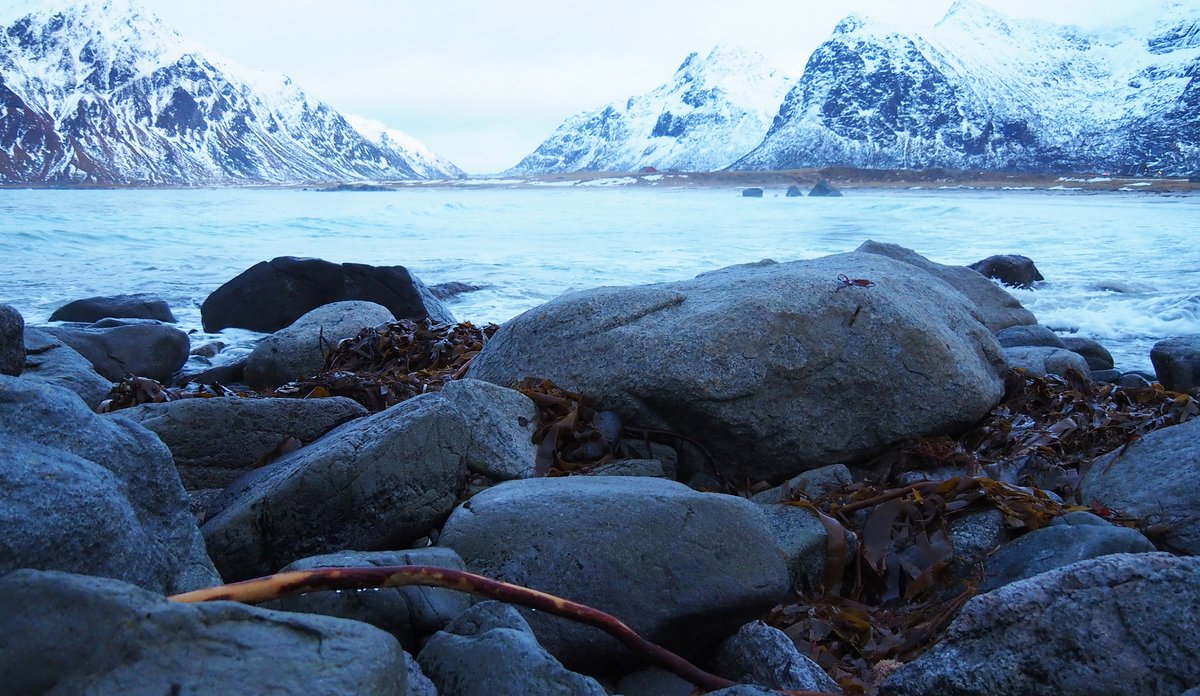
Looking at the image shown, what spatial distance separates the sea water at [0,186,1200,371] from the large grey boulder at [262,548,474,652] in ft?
24.2

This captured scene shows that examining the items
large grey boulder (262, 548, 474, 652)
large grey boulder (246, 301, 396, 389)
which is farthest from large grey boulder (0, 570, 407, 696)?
large grey boulder (246, 301, 396, 389)

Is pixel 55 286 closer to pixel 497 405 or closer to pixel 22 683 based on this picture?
pixel 497 405

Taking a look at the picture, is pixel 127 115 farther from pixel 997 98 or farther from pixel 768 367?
pixel 768 367

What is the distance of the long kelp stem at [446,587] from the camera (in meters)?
1.59

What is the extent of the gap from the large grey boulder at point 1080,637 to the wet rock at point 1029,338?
563cm

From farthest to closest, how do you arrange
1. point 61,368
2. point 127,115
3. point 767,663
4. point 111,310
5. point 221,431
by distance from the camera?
point 127,115 → point 111,310 → point 61,368 → point 221,431 → point 767,663

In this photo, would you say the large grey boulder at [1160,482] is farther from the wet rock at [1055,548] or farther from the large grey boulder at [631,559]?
the large grey boulder at [631,559]

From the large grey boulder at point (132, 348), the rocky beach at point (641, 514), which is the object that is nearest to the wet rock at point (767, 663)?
the rocky beach at point (641, 514)

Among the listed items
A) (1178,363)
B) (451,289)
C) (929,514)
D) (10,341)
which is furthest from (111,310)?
(1178,363)

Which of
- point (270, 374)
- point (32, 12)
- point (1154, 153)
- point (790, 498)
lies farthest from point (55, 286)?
point (32, 12)

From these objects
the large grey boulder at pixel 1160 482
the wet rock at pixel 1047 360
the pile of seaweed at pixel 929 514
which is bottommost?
the wet rock at pixel 1047 360

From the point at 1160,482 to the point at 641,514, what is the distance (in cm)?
183

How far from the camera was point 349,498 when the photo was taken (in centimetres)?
243

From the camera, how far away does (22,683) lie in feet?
3.87
